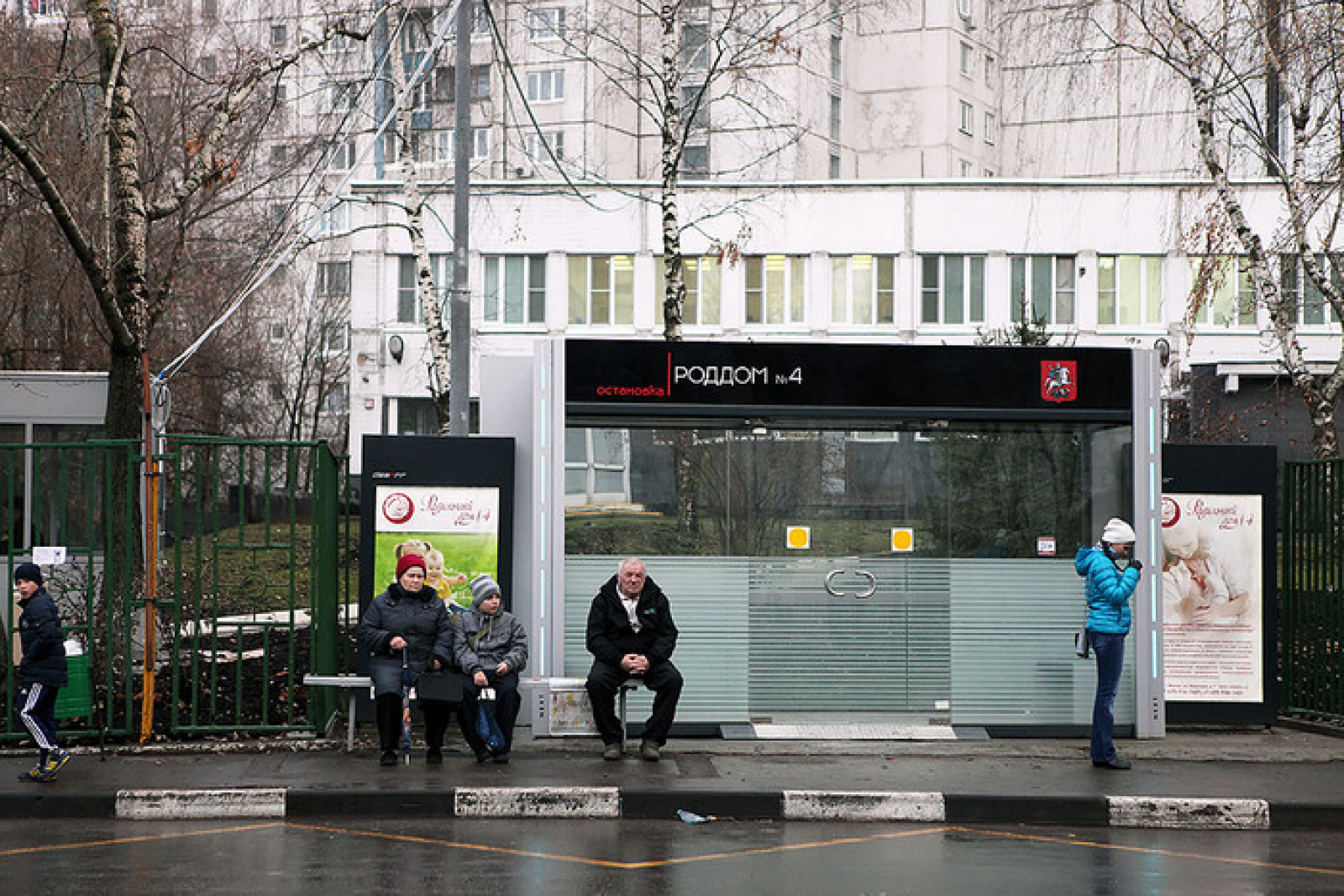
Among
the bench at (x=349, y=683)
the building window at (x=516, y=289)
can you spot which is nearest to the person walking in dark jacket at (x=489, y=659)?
the bench at (x=349, y=683)

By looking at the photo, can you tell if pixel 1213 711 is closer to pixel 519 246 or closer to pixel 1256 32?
pixel 1256 32

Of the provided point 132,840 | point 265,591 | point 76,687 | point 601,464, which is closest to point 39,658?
point 76,687

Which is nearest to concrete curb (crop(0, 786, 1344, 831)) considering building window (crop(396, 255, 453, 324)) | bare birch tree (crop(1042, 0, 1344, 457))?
bare birch tree (crop(1042, 0, 1344, 457))

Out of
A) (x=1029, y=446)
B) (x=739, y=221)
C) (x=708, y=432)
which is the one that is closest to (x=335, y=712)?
(x=708, y=432)

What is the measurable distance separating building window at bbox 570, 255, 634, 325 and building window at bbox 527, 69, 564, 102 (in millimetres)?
16473

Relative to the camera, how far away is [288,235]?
16.8 meters

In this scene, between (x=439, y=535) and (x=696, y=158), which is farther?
(x=696, y=158)

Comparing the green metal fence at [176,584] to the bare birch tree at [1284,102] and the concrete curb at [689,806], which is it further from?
the bare birch tree at [1284,102]

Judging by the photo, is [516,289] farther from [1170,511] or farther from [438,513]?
[1170,511]

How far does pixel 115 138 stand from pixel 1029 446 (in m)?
8.07

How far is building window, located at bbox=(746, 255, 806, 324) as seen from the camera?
45.1 m

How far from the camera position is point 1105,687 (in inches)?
467

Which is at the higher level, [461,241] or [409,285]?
[409,285]

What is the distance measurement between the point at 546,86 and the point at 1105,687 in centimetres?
5156
